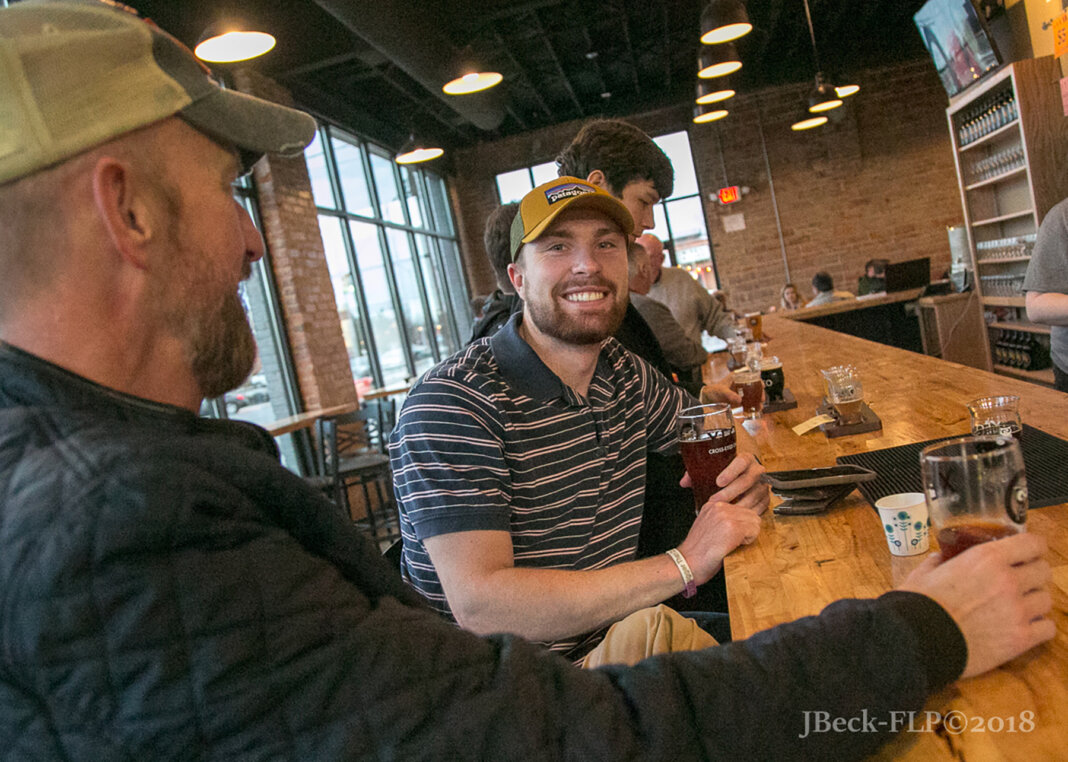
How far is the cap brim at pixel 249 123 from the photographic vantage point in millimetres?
811

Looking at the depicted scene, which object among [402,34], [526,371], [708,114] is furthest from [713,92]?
[526,371]

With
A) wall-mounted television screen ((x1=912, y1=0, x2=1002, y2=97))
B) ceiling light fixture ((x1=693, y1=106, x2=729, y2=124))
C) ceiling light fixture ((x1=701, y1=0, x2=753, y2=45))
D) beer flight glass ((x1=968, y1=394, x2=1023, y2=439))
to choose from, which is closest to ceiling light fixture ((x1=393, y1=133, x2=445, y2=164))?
ceiling light fixture ((x1=701, y1=0, x2=753, y2=45))

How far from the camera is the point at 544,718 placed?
2.12 ft

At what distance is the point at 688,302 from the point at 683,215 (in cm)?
767

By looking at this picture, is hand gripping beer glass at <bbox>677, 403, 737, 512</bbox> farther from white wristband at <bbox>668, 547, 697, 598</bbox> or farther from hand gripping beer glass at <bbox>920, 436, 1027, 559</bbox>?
hand gripping beer glass at <bbox>920, 436, 1027, 559</bbox>

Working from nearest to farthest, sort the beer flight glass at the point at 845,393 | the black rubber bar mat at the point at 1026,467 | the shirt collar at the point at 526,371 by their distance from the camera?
the black rubber bar mat at the point at 1026,467 → the shirt collar at the point at 526,371 → the beer flight glass at the point at 845,393

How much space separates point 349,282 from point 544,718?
26.3 ft

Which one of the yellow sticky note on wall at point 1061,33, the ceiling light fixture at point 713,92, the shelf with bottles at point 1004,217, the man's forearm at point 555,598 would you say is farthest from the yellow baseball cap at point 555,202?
the ceiling light fixture at point 713,92

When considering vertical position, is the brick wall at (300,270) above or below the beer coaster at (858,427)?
above

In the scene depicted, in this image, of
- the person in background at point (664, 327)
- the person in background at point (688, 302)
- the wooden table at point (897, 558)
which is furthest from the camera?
the person in background at point (688, 302)

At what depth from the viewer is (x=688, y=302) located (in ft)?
15.6

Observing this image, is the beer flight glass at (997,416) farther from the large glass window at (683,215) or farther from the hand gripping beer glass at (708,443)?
the large glass window at (683,215)

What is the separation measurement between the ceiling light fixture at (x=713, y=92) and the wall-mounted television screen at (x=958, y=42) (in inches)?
77.6

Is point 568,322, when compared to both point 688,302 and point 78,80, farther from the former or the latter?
point 688,302
